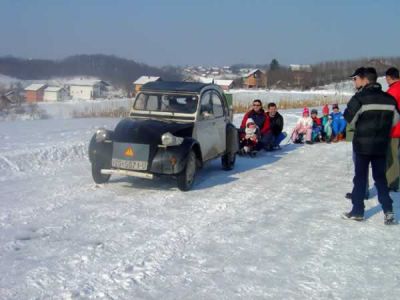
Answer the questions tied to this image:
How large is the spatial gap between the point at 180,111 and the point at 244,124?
377 centimetres

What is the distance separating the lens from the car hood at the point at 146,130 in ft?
25.9

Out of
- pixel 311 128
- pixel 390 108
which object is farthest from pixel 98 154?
pixel 311 128

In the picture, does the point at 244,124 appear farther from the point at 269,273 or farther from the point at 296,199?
the point at 269,273

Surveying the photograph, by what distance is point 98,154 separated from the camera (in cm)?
802

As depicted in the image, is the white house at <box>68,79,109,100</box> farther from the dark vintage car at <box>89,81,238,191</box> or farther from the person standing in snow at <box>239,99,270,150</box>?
the dark vintage car at <box>89,81,238,191</box>

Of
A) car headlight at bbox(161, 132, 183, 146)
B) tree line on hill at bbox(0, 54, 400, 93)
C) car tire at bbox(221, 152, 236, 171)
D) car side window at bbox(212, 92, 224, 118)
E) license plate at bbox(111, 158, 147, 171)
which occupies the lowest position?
car tire at bbox(221, 152, 236, 171)

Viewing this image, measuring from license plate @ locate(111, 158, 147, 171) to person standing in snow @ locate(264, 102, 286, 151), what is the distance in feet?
19.4

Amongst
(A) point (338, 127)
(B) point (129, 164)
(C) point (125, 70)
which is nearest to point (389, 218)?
(B) point (129, 164)

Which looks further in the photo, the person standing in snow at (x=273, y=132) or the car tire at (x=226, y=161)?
the person standing in snow at (x=273, y=132)

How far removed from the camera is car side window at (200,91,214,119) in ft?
30.4

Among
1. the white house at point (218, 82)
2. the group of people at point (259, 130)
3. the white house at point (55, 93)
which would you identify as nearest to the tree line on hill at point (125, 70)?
the white house at point (218, 82)

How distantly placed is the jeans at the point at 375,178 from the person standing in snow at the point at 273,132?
654 cm

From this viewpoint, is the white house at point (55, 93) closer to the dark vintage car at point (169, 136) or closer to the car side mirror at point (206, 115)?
the dark vintage car at point (169, 136)

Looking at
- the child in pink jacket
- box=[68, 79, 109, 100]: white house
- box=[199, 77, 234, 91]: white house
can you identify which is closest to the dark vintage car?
box=[199, 77, 234, 91]: white house
